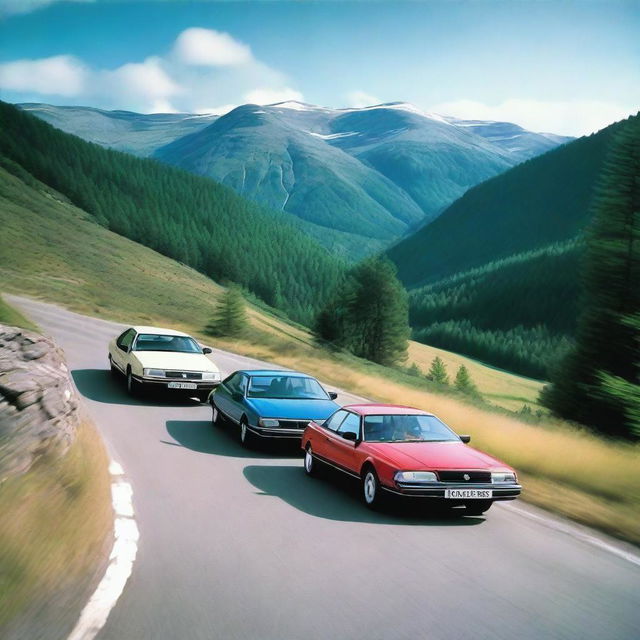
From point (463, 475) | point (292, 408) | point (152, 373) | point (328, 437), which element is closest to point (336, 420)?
point (328, 437)

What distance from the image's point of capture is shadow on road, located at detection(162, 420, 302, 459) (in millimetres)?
11789

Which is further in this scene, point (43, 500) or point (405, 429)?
point (405, 429)

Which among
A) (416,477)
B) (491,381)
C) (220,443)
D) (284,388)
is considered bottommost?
(491,381)

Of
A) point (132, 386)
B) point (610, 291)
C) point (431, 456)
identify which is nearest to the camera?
point (431, 456)

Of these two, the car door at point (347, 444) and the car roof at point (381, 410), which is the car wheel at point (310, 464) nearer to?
the car door at point (347, 444)

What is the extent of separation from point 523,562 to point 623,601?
1.11 m

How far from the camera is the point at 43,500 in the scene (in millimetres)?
6375

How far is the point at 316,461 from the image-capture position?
10.3 meters

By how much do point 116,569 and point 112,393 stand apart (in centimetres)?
1203

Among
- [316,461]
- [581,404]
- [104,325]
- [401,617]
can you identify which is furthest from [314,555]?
[104,325]

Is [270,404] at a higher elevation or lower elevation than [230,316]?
higher

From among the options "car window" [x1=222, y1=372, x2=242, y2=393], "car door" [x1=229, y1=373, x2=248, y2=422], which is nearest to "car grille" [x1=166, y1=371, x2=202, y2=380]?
"car window" [x1=222, y1=372, x2=242, y2=393]

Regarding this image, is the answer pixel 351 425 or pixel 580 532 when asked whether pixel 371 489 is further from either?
pixel 580 532

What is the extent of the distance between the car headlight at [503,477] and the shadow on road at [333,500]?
48 centimetres
